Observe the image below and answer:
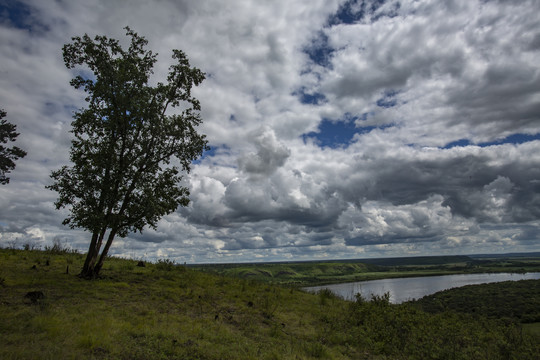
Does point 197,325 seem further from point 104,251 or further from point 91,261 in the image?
point 91,261

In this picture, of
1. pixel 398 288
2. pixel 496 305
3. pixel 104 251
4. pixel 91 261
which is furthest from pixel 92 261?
pixel 398 288

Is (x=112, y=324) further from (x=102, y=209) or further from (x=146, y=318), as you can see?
(x=102, y=209)

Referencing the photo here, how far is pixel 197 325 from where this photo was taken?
11.4 meters

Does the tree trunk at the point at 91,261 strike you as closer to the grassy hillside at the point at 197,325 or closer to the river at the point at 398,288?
the grassy hillside at the point at 197,325

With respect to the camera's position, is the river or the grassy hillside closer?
the grassy hillside

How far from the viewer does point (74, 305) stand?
450 inches

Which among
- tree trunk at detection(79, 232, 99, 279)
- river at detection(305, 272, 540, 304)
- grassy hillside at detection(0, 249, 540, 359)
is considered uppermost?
tree trunk at detection(79, 232, 99, 279)

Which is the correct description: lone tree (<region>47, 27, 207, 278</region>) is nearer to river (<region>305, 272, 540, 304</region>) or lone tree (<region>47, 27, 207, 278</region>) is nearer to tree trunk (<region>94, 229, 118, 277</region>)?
tree trunk (<region>94, 229, 118, 277</region>)

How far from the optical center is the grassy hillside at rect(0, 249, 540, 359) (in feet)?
28.0

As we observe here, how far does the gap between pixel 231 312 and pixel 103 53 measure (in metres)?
16.5

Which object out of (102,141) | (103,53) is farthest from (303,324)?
(103,53)

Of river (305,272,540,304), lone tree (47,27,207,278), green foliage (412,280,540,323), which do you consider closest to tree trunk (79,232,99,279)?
lone tree (47,27,207,278)

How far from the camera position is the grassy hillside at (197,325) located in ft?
28.0

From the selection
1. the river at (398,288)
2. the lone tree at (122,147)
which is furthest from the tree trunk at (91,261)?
the river at (398,288)
